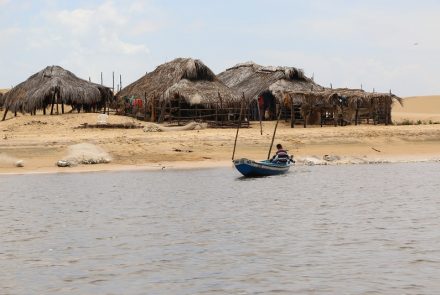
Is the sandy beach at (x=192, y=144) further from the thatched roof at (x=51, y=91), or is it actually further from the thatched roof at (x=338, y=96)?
the thatched roof at (x=338, y=96)

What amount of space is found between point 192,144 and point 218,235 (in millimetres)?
16462

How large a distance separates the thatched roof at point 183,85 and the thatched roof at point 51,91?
2643 millimetres

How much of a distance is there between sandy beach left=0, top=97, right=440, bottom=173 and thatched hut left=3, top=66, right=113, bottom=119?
7.70 feet

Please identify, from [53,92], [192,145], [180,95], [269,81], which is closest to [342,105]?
[269,81]

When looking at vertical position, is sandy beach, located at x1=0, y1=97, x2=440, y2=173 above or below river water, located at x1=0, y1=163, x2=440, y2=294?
above

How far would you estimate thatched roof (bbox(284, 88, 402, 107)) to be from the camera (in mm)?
38781

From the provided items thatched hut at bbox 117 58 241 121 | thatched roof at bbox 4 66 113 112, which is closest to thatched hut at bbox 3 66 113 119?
thatched roof at bbox 4 66 113 112

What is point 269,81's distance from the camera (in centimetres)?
4397

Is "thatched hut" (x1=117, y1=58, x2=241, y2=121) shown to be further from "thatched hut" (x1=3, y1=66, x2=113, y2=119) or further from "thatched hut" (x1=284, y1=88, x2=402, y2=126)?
"thatched hut" (x1=284, y1=88, x2=402, y2=126)

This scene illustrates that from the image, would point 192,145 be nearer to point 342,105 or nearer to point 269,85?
point 342,105

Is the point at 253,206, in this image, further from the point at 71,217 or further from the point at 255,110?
the point at 255,110

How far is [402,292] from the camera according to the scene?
9.41 meters

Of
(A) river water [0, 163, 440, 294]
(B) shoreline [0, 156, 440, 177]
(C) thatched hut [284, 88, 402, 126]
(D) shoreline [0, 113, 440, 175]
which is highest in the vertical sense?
(C) thatched hut [284, 88, 402, 126]

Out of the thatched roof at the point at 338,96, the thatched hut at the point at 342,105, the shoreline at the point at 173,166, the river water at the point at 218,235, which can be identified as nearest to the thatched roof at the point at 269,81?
the thatched roof at the point at 338,96
